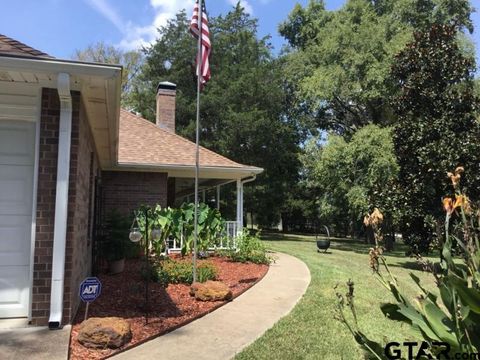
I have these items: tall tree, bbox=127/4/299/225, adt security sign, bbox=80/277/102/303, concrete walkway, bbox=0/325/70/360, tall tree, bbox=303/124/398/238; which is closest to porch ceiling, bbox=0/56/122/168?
adt security sign, bbox=80/277/102/303

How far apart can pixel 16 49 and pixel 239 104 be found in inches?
998

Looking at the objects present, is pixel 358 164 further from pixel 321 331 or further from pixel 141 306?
pixel 141 306

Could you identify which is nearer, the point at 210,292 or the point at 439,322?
the point at 439,322

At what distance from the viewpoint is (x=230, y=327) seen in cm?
625

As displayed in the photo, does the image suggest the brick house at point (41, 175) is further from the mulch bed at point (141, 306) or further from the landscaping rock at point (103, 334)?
the mulch bed at point (141, 306)

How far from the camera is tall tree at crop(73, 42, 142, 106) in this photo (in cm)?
3688

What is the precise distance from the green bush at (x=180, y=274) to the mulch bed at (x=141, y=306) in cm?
19

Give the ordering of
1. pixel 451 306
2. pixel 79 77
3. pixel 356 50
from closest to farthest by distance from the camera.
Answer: pixel 451 306
pixel 79 77
pixel 356 50

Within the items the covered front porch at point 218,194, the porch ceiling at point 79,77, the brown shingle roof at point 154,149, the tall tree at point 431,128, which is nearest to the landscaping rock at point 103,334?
the porch ceiling at point 79,77

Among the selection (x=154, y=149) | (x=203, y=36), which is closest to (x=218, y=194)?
(x=154, y=149)

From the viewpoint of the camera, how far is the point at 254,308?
24.3 ft

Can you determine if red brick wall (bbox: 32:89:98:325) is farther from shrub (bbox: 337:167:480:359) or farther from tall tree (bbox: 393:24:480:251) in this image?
tall tree (bbox: 393:24:480:251)

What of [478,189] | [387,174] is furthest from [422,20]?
[478,189]

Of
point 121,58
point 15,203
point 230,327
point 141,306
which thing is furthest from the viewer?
point 121,58
